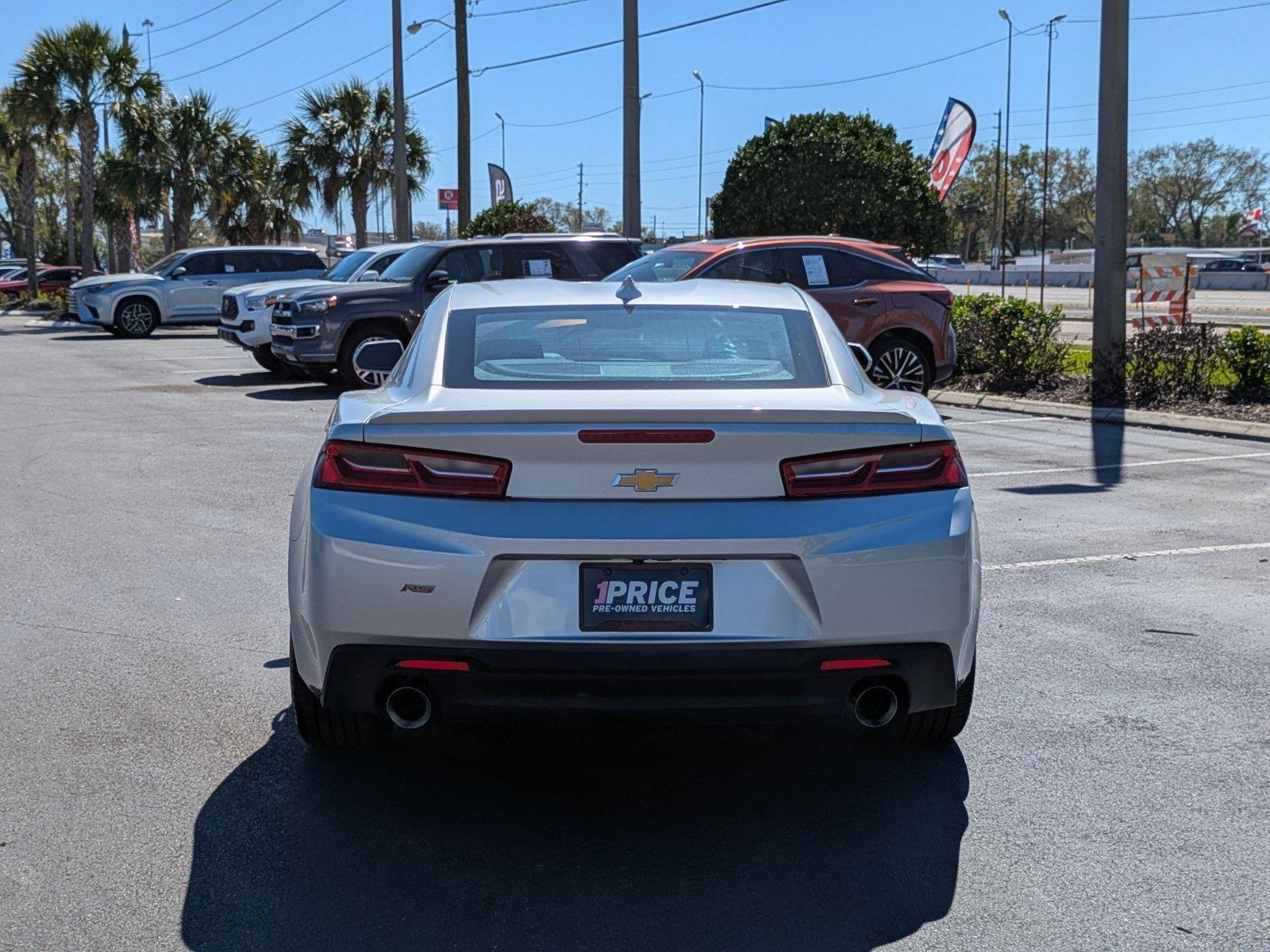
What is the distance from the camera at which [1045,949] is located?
3387 mm

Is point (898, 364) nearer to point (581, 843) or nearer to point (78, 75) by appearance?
point (581, 843)

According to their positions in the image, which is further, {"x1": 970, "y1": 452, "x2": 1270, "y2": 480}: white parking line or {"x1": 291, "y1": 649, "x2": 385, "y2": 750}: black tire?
{"x1": 970, "y1": 452, "x2": 1270, "y2": 480}: white parking line

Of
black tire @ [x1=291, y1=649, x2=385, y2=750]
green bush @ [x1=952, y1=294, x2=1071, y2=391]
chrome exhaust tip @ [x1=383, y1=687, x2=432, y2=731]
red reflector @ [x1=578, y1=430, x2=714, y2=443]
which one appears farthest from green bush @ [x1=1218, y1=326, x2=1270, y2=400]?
chrome exhaust tip @ [x1=383, y1=687, x2=432, y2=731]

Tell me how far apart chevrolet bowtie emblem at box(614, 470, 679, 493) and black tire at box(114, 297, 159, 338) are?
27.4 meters

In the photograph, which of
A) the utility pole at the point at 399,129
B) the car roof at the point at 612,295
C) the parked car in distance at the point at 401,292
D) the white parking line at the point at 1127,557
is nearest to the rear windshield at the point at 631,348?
the car roof at the point at 612,295

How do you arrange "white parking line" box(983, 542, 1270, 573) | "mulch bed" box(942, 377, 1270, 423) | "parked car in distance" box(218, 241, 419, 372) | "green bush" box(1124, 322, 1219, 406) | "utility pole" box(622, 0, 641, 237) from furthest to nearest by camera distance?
1. "utility pole" box(622, 0, 641, 237)
2. "parked car in distance" box(218, 241, 419, 372)
3. "green bush" box(1124, 322, 1219, 406)
4. "mulch bed" box(942, 377, 1270, 423)
5. "white parking line" box(983, 542, 1270, 573)

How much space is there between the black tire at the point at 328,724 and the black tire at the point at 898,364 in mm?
10862

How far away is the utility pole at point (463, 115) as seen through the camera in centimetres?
3069

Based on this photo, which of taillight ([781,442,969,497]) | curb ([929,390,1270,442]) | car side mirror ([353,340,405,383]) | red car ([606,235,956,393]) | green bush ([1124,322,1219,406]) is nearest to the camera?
taillight ([781,442,969,497])

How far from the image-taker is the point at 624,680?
377 centimetres

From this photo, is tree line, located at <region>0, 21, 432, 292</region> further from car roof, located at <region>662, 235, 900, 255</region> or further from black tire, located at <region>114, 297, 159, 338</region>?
car roof, located at <region>662, 235, 900, 255</region>

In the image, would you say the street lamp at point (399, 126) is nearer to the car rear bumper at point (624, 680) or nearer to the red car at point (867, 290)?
the red car at point (867, 290)

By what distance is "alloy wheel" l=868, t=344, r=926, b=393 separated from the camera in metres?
14.7

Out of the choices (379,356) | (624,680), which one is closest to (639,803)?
(624,680)
